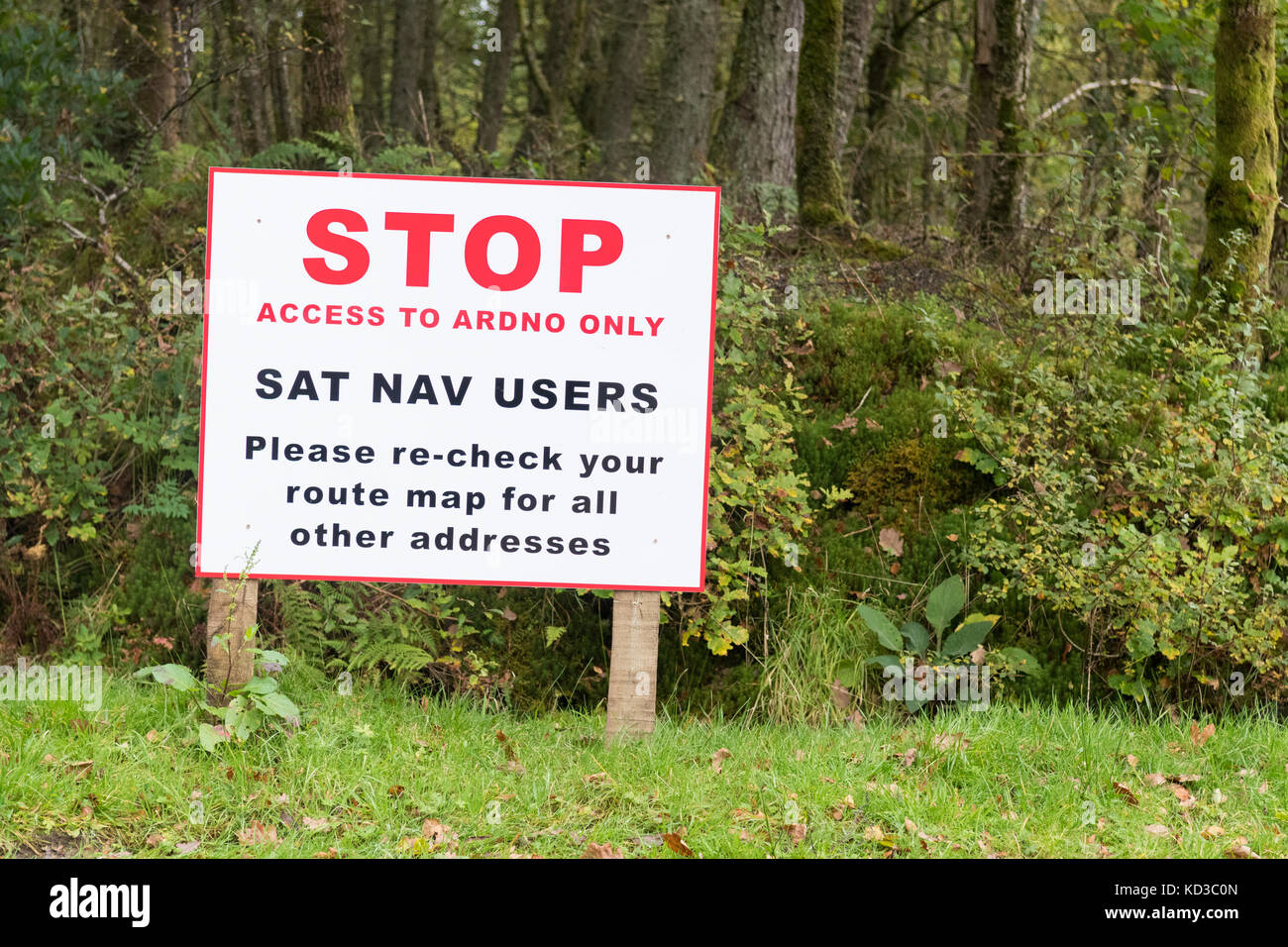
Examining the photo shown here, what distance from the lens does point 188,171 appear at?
29.8ft

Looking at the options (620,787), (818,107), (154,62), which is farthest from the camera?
(154,62)

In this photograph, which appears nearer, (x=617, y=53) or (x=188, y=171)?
(x=188, y=171)

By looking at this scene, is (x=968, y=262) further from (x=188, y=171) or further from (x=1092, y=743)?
(x=188, y=171)

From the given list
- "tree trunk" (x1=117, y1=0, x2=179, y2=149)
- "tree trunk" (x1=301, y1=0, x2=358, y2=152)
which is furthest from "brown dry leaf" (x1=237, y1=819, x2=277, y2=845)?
"tree trunk" (x1=117, y1=0, x2=179, y2=149)

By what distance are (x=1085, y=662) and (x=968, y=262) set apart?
375 cm

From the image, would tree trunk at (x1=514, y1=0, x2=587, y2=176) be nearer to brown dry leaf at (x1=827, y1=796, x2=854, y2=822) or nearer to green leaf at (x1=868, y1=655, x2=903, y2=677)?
green leaf at (x1=868, y1=655, x2=903, y2=677)

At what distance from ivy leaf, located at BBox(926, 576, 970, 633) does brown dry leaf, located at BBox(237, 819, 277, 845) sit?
10.7ft

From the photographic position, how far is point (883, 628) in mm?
5367

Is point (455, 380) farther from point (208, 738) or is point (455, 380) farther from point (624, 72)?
point (624, 72)

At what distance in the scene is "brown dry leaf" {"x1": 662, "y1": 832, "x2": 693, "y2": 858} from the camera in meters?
3.85

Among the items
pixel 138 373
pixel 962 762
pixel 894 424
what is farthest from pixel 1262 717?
pixel 138 373

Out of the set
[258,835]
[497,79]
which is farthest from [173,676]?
[497,79]

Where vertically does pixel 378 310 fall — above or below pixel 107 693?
above

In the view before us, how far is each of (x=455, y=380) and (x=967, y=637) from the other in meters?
2.82
